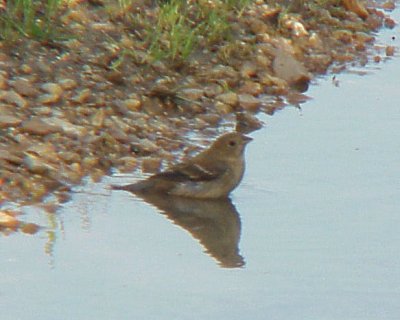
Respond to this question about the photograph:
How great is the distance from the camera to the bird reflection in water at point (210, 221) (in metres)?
7.45

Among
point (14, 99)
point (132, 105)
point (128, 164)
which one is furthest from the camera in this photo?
point (132, 105)

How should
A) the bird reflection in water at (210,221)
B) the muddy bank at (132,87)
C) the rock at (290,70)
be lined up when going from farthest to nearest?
the rock at (290,70) < the muddy bank at (132,87) < the bird reflection in water at (210,221)

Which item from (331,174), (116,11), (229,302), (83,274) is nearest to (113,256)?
(83,274)

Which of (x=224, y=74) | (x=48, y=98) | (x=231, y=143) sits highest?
(x=224, y=74)

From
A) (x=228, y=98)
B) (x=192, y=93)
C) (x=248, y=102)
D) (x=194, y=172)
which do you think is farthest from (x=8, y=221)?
(x=248, y=102)

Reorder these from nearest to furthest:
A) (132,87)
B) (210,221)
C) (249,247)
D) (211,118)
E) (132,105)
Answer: (249,247), (210,221), (132,105), (211,118), (132,87)

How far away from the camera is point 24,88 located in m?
9.59

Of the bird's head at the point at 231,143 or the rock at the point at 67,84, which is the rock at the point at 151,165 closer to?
the bird's head at the point at 231,143

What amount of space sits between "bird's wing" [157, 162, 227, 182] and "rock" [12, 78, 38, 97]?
1297mm

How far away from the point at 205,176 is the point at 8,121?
1.25 m

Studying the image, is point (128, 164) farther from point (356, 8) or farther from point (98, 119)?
point (356, 8)

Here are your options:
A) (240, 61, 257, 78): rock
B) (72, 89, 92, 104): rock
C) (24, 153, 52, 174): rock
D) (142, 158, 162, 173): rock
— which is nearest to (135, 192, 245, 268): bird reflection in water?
(142, 158, 162, 173): rock

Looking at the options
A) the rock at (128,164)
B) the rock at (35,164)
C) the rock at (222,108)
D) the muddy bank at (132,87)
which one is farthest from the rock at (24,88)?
the rock at (222,108)

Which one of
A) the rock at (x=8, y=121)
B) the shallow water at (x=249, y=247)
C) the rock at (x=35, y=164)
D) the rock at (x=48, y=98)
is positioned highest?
the rock at (x=48, y=98)
